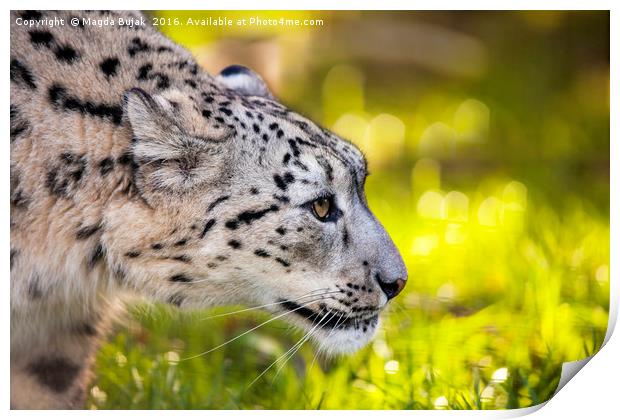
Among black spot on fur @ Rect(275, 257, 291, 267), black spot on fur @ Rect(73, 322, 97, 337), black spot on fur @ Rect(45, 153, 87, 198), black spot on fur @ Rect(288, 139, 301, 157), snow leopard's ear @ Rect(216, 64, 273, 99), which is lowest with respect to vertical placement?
black spot on fur @ Rect(73, 322, 97, 337)

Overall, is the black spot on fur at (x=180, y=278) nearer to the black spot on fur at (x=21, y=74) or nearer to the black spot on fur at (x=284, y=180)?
the black spot on fur at (x=284, y=180)

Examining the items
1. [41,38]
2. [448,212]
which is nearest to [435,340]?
[448,212]

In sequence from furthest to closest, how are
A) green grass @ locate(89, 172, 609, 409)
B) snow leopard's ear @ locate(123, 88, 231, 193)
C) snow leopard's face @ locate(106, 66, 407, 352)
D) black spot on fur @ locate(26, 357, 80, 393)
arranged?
green grass @ locate(89, 172, 609, 409) → black spot on fur @ locate(26, 357, 80, 393) → snow leopard's face @ locate(106, 66, 407, 352) → snow leopard's ear @ locate(123, 88, 231, 193)

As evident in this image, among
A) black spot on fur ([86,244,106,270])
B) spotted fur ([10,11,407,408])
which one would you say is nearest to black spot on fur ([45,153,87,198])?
spotted fur ([10,11,407,408])

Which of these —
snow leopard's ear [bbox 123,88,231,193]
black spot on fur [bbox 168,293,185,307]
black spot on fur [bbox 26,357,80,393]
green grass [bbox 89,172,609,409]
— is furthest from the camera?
green grass [bbox 89,172,609,409]

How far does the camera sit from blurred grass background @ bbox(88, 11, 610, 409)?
12.7 feet

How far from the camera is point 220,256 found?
3465 millimetres

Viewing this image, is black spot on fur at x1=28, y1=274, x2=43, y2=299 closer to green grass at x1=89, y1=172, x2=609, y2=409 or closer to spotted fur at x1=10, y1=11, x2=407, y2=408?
spotted fur at x1=10, y1=11, x2=407, y2=408

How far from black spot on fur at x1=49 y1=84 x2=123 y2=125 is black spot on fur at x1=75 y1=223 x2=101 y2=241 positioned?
43 cm

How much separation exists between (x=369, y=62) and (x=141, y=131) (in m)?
1.21

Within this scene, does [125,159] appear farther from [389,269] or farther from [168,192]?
[389,269]

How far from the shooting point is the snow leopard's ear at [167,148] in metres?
3.29

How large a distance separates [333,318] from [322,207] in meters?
0.51

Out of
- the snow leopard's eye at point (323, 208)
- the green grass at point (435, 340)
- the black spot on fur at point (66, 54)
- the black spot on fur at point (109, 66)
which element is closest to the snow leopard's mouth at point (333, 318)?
the green grass at point (435, 340)
